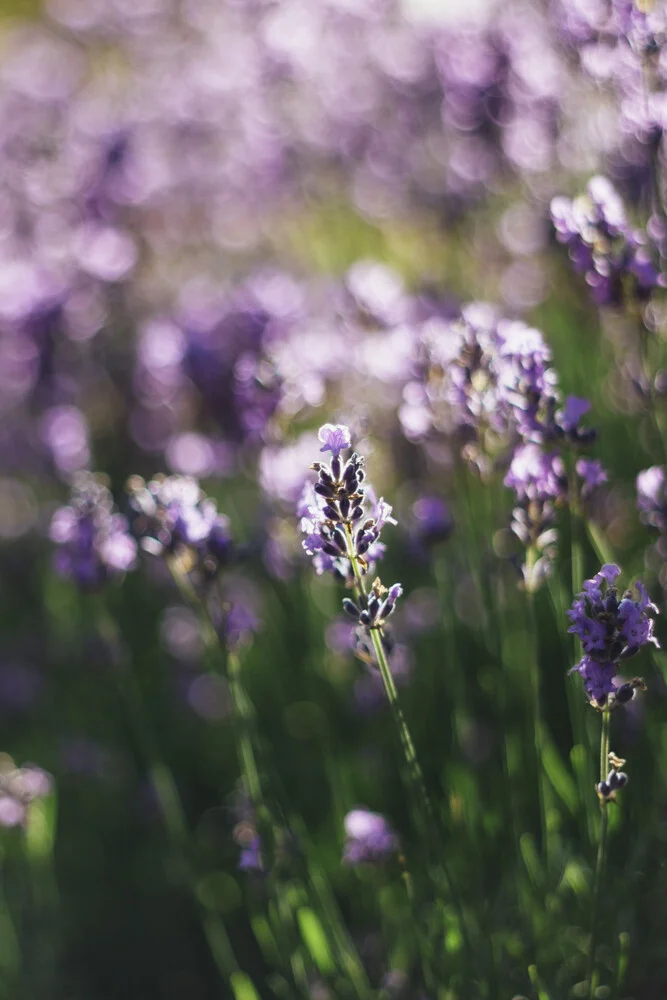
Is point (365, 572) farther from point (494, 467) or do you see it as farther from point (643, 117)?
point (643, 117)

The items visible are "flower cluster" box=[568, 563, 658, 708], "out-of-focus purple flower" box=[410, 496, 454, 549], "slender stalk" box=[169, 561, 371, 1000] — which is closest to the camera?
"flower cluster" box=[568, 563, 658, 708]

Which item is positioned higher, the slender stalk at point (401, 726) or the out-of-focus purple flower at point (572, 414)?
the out-of-focus purple flower at point (572, 414)

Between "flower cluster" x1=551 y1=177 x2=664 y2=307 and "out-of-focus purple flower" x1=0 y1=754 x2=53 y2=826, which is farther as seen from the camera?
"out-of-focus purple flower" x1=0 y1=754 x2=53 y2=826

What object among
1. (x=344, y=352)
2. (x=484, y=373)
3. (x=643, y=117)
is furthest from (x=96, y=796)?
(x=643, y=117)

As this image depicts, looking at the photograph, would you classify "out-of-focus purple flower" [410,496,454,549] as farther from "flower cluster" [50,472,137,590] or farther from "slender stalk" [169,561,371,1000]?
"flower cluster" [50,472,137,590]

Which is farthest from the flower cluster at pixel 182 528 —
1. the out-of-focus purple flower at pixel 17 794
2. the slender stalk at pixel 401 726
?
the out-of-focus purple flower at pixel 17 794

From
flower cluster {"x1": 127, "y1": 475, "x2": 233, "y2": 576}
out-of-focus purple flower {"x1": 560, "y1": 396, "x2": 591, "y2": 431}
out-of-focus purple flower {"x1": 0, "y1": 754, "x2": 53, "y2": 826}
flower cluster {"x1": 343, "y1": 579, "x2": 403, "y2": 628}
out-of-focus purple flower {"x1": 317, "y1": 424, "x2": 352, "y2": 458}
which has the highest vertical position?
out-of-focus purple flower {"x1": 560, "y1": 396, "x2": 591, "y2": 431}

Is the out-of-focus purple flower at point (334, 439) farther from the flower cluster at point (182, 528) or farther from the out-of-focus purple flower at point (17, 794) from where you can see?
the out-of-focus purple flower at point (17, 794)

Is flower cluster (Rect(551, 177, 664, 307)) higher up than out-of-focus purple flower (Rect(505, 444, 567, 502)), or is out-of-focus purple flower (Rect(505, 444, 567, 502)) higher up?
flower cluster (Rect(551, 177, 664, 307))

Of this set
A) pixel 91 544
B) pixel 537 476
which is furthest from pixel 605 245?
pixel 91 544

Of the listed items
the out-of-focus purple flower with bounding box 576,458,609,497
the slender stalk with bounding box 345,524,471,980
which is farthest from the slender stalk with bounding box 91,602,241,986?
the out-of-focus purple flower with bounding box 576,458,609,497
